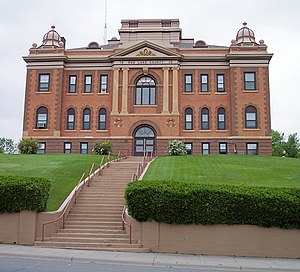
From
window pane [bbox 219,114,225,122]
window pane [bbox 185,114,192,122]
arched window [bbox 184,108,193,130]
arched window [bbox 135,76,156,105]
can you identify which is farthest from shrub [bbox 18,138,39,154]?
window pane [bbox 219,114,225,122]

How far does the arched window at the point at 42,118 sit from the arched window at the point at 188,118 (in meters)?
14.7

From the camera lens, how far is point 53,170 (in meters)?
25.9

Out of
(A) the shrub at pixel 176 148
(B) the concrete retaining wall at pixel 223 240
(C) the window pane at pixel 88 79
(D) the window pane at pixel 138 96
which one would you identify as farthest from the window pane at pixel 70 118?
(B) the concrete retaining wall at pixel 223 240

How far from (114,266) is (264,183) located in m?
11.5

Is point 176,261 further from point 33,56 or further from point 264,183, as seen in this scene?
point 33,56

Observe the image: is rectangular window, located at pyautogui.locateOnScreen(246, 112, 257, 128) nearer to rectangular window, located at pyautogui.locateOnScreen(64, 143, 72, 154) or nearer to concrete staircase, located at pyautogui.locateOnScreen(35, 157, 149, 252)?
rectangular window, located at pyautogui.locateOnScreen(64, 143, 72, 154)

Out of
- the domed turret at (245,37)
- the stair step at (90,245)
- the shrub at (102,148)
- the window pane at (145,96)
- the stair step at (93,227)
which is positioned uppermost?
the domed turret at (245,37)

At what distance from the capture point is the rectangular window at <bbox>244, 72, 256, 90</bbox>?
45125mm

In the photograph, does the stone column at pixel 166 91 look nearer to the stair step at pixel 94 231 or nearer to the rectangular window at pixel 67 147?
the rectangular window at pixel 67 147

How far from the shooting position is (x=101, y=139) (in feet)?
147

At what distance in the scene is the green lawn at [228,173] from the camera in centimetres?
2297

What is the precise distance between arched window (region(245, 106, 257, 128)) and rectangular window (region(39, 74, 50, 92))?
21163 millimetres

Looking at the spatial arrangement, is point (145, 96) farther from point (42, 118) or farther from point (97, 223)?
point (97, 223)

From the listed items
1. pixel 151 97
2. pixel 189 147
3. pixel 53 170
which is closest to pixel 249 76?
pixel 189 147
